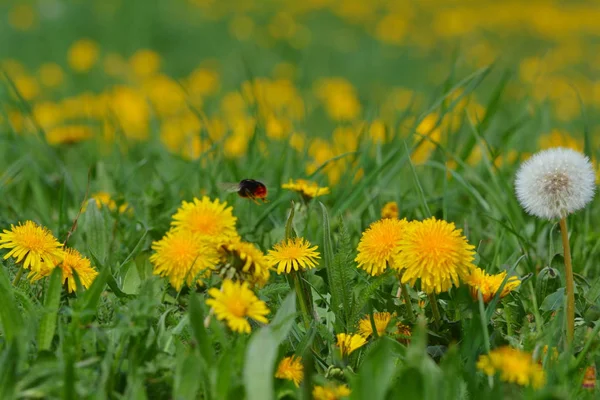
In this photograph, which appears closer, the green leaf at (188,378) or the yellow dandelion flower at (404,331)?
the green leaf at (188,378)

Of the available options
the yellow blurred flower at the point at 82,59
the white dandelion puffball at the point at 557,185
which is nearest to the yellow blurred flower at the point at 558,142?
the white dandelion puffball at the point at 557,185

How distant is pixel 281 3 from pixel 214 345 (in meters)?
9.67

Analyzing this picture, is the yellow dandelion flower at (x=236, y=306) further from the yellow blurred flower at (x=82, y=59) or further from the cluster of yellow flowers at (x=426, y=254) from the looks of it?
the yellow blurred flower at (x=82, y=59)

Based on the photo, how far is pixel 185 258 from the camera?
1.74 m

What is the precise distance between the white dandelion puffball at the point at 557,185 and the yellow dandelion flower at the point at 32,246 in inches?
40.0

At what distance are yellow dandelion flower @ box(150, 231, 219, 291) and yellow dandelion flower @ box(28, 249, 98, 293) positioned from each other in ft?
0.50

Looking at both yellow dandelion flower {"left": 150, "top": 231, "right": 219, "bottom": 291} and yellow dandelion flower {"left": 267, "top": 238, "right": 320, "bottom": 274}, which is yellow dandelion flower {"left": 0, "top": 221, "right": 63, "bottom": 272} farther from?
yellow dandelion flower {"left": 267, "top": 238, "right": 320, "bottom": 274}

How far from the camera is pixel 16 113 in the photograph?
4355 mm

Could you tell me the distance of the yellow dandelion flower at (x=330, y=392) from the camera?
1458 millimetres

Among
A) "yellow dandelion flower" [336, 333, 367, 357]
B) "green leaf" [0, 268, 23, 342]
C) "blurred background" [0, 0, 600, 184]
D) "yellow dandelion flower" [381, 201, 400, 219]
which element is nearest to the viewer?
"green leaf" [0, 268, 23, 342]

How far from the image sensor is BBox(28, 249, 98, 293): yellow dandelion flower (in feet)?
5.69

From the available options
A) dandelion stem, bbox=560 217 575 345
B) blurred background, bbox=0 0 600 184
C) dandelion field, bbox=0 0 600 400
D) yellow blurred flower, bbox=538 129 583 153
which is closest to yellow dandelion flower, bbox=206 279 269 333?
dandelion field, bbox=0 0 600 400

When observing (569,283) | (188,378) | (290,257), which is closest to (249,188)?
(290,257)

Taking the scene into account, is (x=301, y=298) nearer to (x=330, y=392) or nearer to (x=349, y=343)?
(x=349, y=343)
